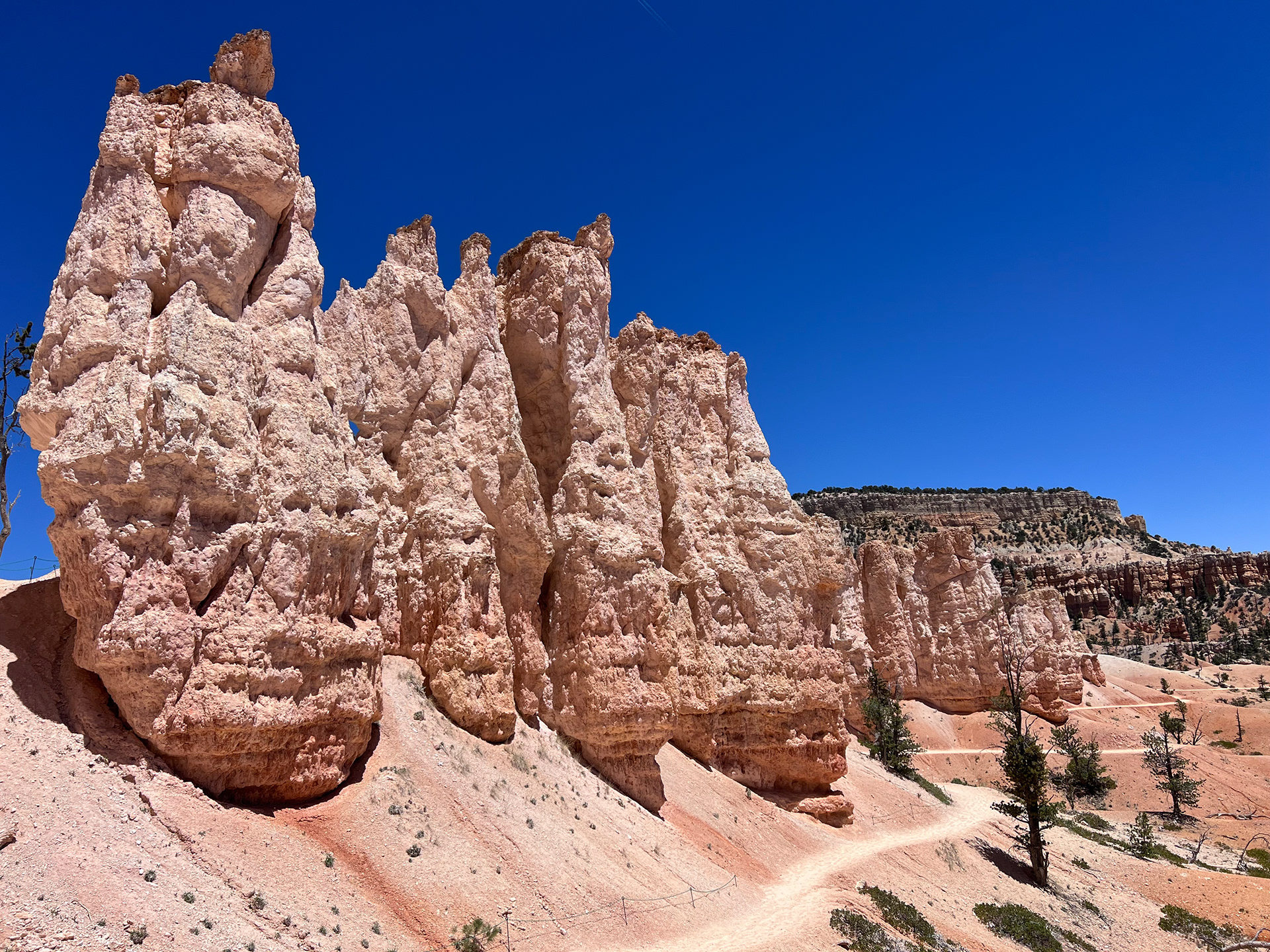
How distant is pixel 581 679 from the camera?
18.6 m

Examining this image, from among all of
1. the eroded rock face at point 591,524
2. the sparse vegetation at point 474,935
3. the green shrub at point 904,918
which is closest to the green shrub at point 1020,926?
the green shrub at point 904,918

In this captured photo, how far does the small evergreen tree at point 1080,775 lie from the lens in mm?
36188

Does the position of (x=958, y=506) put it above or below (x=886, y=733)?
above

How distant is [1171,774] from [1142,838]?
23.7 feet

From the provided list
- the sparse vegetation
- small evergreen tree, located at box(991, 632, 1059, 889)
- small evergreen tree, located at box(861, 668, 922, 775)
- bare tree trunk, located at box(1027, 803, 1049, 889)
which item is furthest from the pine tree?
the sparse vegetation

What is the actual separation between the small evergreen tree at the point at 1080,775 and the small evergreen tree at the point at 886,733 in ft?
24.2

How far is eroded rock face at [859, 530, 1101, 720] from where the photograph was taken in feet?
139

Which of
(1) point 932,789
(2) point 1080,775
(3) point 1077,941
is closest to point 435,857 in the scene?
Answer: (3) point 1077,941

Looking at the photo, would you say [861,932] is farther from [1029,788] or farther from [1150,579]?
[1150,579]

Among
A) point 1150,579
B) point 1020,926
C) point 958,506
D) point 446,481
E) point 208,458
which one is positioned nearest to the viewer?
point 208,458

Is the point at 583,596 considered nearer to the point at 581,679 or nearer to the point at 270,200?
the point at 581,679

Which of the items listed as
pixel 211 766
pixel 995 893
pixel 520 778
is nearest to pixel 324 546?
pixel 211 766

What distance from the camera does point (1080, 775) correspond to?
3622cm

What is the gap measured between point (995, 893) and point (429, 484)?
767 inches
